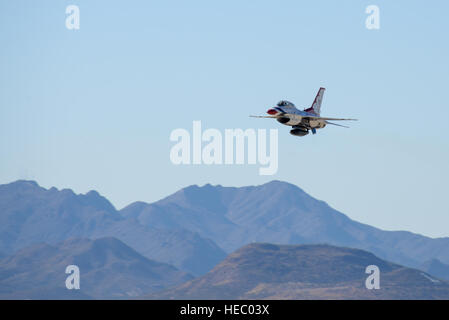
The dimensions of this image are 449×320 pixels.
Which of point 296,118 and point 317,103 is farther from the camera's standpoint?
point 317,103

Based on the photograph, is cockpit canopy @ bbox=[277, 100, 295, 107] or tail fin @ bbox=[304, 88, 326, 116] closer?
cockpit canopy @ bbox=[277, 100, 295, 107]

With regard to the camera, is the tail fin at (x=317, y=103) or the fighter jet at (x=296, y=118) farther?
the tail fin at (x=317, y=103)

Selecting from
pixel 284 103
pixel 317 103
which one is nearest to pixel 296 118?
pixel 284 103

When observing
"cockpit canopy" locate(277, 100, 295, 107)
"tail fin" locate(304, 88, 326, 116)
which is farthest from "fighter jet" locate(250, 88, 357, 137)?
"tail fin" locate(304, 88, 326, 116)

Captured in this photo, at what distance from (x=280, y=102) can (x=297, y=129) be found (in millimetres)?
4782

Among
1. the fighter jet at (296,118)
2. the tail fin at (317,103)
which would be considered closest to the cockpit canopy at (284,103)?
the fighter jet at (296,118)

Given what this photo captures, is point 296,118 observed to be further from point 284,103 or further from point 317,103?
point 317,103

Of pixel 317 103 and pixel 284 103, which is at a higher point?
pixel 317 103

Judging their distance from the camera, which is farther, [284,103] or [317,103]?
[317,103]

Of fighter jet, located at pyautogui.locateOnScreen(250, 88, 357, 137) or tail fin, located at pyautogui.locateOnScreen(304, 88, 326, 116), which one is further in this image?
tail fin, located at pyautogui.locateOnScreen(304, 88, 326, 116)

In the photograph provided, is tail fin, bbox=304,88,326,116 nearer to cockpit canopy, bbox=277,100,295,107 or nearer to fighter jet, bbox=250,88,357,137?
fighter jet, bbox=250,88,357,137

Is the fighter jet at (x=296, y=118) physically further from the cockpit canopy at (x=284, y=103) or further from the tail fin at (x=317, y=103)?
the tail fin at (x=317, y=103)
